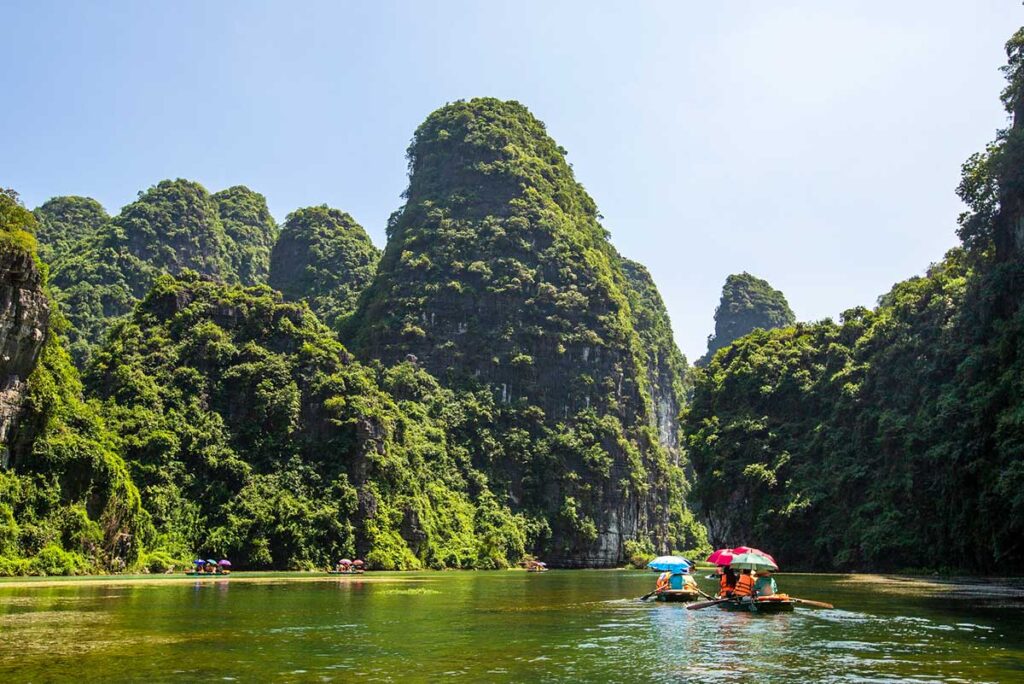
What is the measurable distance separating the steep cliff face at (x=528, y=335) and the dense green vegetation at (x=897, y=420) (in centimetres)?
2001

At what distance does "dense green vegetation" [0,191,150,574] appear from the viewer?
4228cm

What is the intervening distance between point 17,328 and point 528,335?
67598mm

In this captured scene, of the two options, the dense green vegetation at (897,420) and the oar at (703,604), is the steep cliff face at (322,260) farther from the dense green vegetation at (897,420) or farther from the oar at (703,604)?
the oar at (703,604)

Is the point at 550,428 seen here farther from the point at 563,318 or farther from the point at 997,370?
the point at 997,370

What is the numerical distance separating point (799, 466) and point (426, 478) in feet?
114

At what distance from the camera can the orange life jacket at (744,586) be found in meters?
26.6

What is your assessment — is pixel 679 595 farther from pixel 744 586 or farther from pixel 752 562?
pixel 752 562

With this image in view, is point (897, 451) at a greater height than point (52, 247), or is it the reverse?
point (52, 247)

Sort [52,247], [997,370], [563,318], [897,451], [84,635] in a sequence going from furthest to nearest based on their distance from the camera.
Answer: [52,247] < [563,318] < [897,451] < [997,370] < [84,635]

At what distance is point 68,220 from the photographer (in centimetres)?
14425

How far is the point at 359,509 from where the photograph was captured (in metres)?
68.1

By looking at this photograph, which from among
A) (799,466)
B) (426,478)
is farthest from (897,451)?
(426,478)

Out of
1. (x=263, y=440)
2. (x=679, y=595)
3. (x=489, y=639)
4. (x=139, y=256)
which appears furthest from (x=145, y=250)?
(x=489, y=639)

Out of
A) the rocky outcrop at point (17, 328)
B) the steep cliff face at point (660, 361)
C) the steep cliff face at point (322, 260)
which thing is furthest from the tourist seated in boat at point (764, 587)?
the steep cliff face at point (660, 361)
